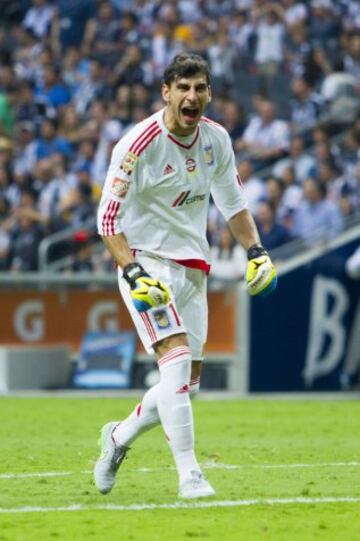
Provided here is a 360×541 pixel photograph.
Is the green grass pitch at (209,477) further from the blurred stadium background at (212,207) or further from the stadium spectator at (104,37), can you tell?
the stadium spectator at (104,37)

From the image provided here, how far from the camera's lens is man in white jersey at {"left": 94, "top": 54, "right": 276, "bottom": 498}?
285 inches

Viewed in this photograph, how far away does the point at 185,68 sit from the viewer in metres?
7.39

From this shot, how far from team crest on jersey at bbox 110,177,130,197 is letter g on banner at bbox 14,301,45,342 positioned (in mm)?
10442

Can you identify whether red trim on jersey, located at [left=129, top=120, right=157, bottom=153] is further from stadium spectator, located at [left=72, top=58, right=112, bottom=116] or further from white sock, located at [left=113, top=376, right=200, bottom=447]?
stadium spectator, located at [left=72, top=58, right=112, bottom=116]

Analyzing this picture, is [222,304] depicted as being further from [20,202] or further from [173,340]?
[173,340]

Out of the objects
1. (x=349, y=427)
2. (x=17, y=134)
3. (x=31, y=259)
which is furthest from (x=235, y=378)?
(x=17, y=134)

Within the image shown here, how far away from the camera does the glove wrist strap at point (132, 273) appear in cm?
727

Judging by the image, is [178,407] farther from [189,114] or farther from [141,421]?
[189,114]

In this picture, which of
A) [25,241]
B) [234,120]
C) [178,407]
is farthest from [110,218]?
[234,120]

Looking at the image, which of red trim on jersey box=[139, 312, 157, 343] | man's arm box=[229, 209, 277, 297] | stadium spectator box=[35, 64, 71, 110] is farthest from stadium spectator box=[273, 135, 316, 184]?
red trim on jersey box=[139, 312, 157, 343]

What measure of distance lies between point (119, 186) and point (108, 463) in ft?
4.81

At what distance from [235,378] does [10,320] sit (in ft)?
9.77

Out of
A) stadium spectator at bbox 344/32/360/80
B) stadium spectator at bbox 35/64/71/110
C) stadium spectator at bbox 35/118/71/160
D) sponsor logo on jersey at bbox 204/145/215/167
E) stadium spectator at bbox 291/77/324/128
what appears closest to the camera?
sponsor logo on jersey at bbox 204/145/215/167

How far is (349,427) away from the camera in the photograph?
12.4m
